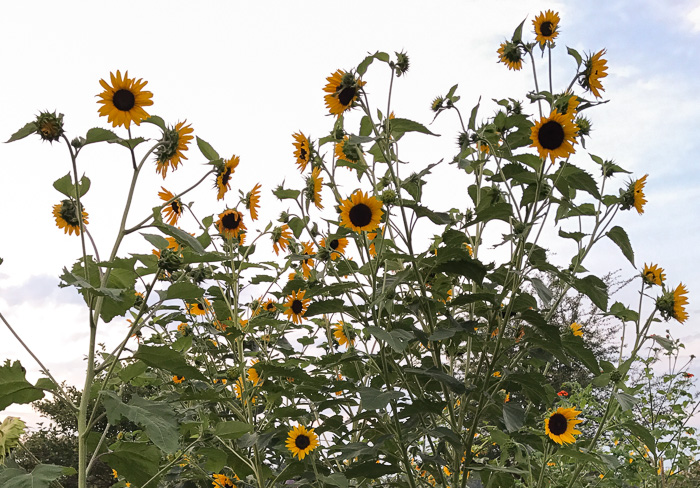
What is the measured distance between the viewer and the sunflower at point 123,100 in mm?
1821

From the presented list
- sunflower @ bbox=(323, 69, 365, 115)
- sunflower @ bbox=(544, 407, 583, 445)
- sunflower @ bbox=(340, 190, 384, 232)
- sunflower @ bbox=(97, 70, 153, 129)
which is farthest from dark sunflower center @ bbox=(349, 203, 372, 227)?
sunflower @ bbox=(544, 407, 583, 445)

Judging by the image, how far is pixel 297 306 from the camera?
3.12 metres

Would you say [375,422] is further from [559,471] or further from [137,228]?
[559,471]

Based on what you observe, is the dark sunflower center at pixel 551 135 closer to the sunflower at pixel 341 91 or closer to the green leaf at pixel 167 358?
the sunflower at pixel 341 91

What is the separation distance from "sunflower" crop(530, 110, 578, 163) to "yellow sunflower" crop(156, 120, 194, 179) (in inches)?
44.7

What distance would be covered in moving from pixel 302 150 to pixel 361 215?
65 centimetres

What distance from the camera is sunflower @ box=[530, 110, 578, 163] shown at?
192cm

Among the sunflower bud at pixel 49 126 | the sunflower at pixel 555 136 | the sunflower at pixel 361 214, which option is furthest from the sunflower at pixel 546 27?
the sunflower bud at pixel 49 126

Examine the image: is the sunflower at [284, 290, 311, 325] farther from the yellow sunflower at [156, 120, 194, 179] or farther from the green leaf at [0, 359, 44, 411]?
the green leaf at [0, 359, 44, 411]

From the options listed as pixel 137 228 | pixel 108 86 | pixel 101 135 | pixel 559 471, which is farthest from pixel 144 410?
pixel 559 471

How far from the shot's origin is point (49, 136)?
66.6 inches

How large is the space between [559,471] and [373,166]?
86.0 inches

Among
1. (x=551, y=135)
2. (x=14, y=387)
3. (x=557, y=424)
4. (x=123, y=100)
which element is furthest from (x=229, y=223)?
(x=557, y=424)

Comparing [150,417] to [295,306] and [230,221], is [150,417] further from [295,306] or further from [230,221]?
[295,306]
